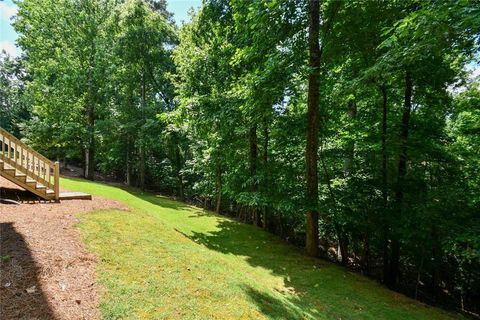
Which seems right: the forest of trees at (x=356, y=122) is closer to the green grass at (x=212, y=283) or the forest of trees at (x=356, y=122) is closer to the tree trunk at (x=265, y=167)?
the tree trunk at (x=265, y=167)

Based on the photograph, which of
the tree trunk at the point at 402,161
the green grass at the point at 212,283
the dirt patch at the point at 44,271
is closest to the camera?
the dirt patch at the point at 44,271

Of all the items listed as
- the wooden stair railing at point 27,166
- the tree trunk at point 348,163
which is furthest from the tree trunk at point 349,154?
the wooden stair railing at point 27,166

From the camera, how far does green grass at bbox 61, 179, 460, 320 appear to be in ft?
13.3

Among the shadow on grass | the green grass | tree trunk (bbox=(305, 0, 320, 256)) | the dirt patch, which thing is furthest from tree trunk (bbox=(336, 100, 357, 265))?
the shadow on grass

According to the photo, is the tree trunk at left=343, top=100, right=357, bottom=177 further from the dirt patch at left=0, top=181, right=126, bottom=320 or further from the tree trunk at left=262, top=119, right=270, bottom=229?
the dirt patch at left=0, top=181, right=126, bottom=320

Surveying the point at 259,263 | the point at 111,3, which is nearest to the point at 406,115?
the point at 259,263

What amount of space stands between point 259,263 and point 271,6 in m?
6.84

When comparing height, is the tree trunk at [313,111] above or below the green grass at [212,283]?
above

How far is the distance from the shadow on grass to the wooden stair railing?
11.6 ft

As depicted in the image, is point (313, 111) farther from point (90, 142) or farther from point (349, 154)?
point (90, 142)

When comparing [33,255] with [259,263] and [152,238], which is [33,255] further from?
[259,263]

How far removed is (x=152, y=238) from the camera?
6430mm

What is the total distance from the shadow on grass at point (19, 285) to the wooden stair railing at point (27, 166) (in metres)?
3.55

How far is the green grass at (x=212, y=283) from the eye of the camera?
4.06 meters
